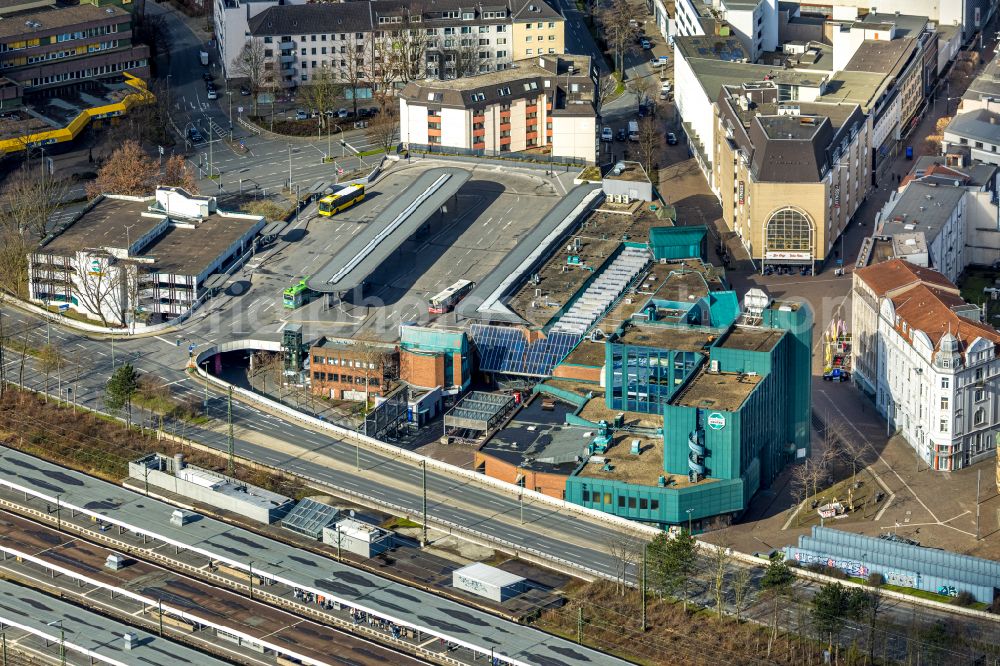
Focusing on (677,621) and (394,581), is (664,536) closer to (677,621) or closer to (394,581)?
(677,621)

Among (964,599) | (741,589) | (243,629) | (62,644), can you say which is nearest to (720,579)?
(741,589)

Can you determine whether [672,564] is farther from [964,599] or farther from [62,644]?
[62,644]

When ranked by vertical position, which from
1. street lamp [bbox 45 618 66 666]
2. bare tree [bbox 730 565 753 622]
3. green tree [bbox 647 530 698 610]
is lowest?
street lamp [bbox 45 618 66 666]

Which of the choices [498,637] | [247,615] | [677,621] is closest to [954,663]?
[677,621]

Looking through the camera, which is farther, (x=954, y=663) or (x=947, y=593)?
(x=947, y=593)

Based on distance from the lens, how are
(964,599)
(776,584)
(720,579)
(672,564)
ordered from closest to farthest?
1. (776,584)
2. (672,564)
3. (720,579)
4. (964,599)

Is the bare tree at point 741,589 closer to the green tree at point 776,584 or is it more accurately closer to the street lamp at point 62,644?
the green tree at point 776,584

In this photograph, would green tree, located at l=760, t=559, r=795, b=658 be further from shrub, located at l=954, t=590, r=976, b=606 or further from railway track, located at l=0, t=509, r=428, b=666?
railway track, located at l=0, t=509, r=428, b=666

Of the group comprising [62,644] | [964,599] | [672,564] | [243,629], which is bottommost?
[62,644]

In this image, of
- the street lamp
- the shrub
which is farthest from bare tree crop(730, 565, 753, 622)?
the street lamp
